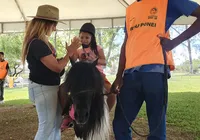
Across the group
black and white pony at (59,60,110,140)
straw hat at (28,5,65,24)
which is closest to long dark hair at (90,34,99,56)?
black and white pony at (59,60,110,140)

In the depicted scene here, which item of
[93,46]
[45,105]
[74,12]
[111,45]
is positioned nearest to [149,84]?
[45,105]

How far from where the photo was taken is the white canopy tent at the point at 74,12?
325 inches

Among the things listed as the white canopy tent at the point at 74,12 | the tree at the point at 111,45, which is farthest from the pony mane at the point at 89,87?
the tree at the point at 111,45

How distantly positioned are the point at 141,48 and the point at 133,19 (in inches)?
10.6

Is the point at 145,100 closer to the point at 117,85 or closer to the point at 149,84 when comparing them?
the point at 149,84

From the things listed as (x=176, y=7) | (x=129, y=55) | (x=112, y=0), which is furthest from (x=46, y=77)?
(x=112, y=0)

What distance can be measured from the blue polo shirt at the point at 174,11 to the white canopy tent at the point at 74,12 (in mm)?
6065

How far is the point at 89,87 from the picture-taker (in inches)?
92.2

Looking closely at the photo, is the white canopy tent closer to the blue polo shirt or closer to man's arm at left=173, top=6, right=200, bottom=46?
the blue polo shirt

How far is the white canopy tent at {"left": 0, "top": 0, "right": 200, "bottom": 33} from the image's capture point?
826 cm

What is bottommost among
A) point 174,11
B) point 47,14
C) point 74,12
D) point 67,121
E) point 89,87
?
point 67,121

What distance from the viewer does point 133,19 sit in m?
2.10

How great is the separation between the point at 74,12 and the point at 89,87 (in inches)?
271

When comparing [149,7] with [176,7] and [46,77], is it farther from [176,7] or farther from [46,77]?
[46,77]
